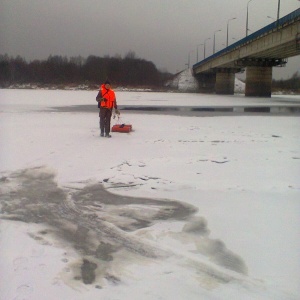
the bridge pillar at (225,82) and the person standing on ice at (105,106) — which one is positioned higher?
the bridge pillar at (225,82)

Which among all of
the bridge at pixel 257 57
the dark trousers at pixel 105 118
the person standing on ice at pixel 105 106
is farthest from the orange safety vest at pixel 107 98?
the bridge at pixel 257 57

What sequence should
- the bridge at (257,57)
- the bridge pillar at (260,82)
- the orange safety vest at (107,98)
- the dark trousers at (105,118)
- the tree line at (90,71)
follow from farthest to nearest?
the tree line at (90,71) < the bridge pillar at (260,82) < the bridge at (257,57) < the orange safety vest at (107,98) < the dark trousers at (105,118)

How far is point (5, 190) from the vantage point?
6359 mm

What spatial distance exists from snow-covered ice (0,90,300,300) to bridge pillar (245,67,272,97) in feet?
182

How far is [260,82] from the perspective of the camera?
62438 mm

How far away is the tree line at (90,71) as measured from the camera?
105 metres

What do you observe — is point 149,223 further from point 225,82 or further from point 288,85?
point 288,85

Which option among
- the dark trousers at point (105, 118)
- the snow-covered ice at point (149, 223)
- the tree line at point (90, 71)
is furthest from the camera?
the tree line at point (90, 71)

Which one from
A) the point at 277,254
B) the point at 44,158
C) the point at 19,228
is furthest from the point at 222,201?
the point at 44,158

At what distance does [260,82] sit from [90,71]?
65.8 m

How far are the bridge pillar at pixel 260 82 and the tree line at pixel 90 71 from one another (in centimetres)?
4976

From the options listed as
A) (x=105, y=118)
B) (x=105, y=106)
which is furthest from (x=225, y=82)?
(x=105, y=118)

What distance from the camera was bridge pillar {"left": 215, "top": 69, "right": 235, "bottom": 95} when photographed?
265 ft

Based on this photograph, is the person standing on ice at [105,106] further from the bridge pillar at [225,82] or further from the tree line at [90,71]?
the tree line at [90,71]
